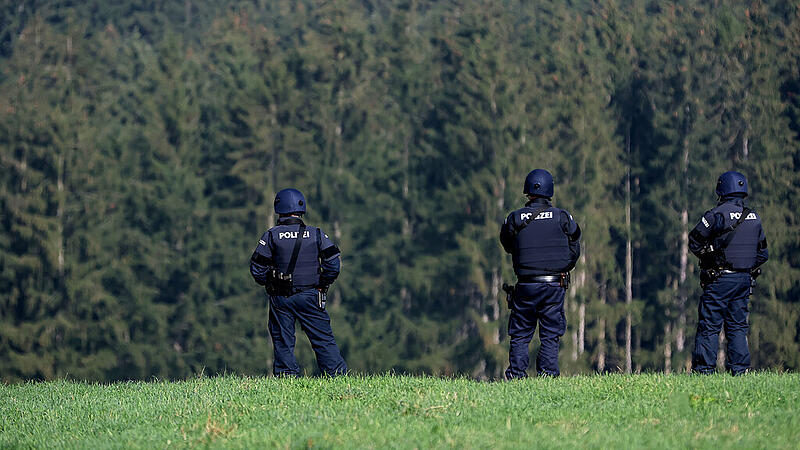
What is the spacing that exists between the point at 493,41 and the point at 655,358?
50.8 feet

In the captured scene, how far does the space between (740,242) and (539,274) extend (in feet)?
7.53

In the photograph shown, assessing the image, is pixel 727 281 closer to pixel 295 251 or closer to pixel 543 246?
pixel 543 246

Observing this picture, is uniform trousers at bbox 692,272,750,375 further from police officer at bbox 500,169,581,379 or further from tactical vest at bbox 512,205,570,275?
tactical vest at bbox 512,205,570,275

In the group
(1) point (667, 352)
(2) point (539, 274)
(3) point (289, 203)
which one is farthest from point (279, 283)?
(1) point (667, 352)

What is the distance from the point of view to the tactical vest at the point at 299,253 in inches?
506

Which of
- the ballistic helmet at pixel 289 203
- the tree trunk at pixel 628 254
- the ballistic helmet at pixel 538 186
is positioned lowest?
the tree trunk at pixel 628 254

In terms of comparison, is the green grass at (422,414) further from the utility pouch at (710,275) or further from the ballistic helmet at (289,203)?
the ballistic helmet at (289,203)

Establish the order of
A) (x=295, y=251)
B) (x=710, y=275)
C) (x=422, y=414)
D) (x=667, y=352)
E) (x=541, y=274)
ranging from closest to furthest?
(x=422, y=414) < (x=541, y=274) < (x=295, y=251) < (x=710, y=275) < (x=667, y=352)

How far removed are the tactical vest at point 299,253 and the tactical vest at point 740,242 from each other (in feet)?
14.5

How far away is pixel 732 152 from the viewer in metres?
51.4

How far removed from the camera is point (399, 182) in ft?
184

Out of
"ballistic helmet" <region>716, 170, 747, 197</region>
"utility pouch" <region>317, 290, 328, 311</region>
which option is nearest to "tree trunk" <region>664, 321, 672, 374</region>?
"ballistic helmet" <region>716, 170, 747, 197</region>

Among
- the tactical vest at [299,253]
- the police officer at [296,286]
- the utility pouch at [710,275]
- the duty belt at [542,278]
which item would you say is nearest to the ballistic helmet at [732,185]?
the utility pouch at [710,275]

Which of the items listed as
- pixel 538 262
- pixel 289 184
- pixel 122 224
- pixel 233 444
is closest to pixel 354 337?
pixel 289 184
